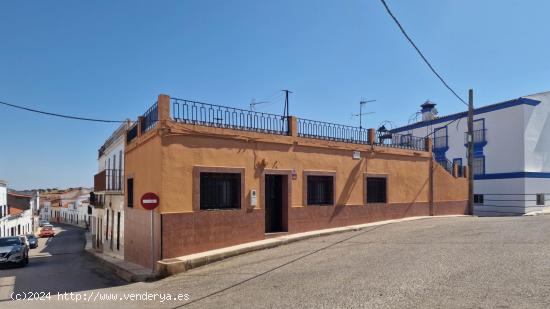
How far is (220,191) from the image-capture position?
12555 millimetres

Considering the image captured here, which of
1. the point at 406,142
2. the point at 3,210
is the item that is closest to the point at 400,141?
the point at 406,142

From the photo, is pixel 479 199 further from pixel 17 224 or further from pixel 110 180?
pixel 17 224

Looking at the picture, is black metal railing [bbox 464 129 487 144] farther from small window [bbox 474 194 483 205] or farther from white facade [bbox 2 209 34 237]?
white facade [bbox 2 209 34 237]

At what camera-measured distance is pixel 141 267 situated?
1268 centimetres

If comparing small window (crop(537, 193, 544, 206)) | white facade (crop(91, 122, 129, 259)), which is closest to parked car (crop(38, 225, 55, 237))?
white facade (crop(91, 122, 129, 259))

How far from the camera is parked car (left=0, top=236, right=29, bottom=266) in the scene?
18.6m

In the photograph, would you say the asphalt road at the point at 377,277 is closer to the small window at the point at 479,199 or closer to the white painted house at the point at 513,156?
the white painted house at the point at 513,156

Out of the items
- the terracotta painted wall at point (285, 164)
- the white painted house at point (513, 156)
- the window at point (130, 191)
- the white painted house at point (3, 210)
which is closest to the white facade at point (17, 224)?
the white painted house at point (3, 210)

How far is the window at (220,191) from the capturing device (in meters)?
12.1

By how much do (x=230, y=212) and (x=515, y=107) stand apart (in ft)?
75.4

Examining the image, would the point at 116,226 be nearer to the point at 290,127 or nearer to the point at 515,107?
the point at 290,127

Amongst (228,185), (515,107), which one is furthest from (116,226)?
(515,107)

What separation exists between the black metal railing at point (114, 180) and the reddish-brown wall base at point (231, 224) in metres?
9.87

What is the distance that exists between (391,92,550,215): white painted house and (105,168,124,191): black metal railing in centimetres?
1852
